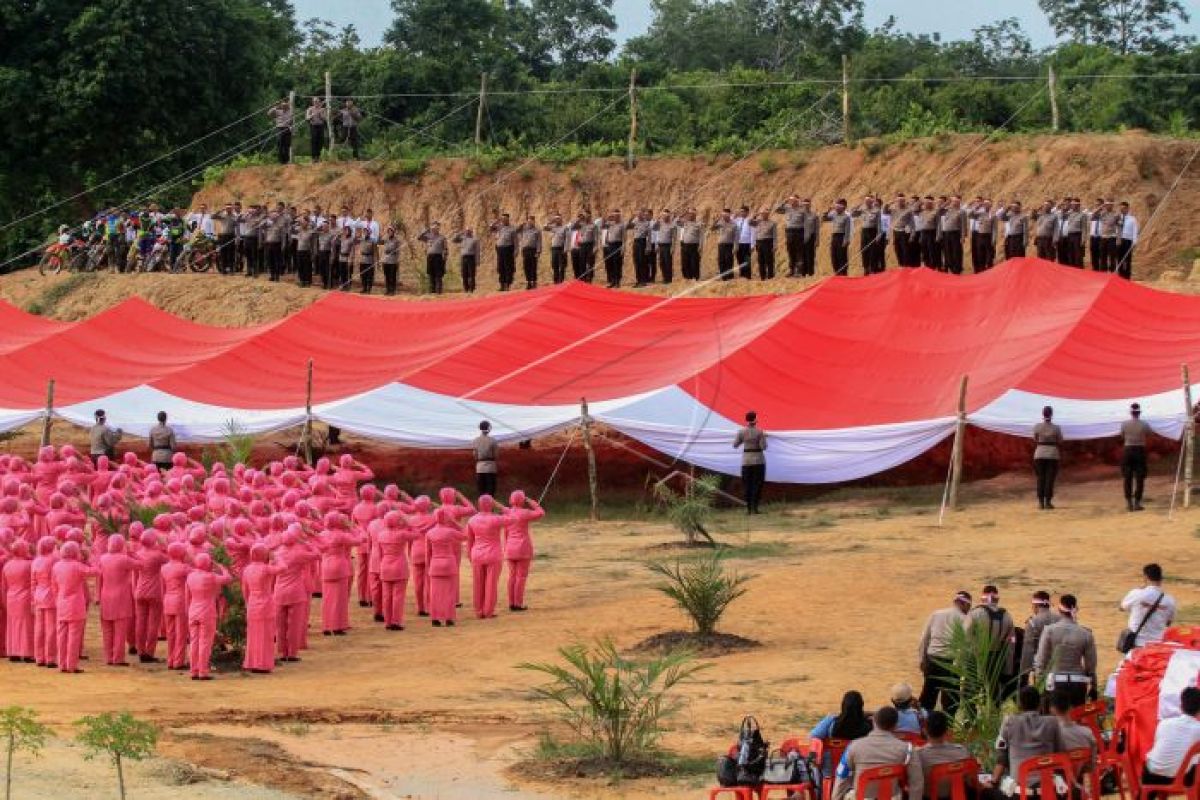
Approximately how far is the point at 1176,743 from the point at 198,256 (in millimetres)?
26728

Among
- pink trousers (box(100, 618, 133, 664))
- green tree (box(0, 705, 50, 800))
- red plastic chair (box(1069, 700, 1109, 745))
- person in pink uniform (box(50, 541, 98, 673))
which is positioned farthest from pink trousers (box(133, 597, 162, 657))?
red plastic chair (box(1069, 700, 1109, 745))

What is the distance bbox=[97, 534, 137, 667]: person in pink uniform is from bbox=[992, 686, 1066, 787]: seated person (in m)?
8.49

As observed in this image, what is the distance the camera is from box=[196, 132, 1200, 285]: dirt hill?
3425 centimetres

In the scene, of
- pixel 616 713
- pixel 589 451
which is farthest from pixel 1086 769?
pixel 589 451

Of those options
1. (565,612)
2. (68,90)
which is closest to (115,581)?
(565,612)

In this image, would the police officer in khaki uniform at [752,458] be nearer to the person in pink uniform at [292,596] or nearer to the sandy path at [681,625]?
the sandy path at [681,625]

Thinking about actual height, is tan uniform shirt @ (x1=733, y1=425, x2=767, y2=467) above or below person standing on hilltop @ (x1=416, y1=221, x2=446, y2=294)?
below

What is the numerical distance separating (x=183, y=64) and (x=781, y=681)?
96.8ft

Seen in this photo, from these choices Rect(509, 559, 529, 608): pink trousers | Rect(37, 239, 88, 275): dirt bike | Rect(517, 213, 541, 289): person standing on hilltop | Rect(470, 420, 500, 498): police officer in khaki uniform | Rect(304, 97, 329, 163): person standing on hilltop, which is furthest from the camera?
Rect(304, 97, 329, 163): person standing on hilltop

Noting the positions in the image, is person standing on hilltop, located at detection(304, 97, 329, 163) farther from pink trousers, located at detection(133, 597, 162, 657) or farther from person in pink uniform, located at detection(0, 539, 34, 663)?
pink trousers, located at detection(133, 597, 162, 657)

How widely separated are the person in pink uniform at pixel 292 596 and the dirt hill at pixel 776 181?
16595 millimetres

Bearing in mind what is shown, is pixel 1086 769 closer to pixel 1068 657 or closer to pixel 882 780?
pixel 882 780

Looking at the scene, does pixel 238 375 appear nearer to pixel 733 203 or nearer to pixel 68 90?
pixel 733 203

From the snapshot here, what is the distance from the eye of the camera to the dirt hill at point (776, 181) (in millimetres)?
34250
